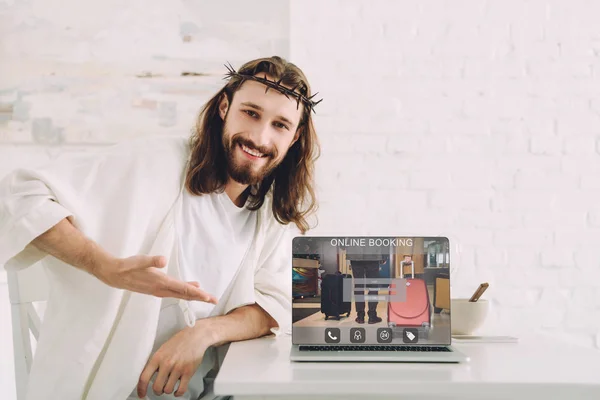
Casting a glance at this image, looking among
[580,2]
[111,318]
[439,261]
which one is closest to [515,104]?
[580,2]

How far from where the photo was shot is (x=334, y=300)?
111 cm

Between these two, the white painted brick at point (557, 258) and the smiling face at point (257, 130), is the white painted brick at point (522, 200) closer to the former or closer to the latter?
the white painted brick at point (557, 258)

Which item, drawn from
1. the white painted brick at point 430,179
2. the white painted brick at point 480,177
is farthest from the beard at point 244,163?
the white painted brick at point 480,177

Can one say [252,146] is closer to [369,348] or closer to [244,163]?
[244,163]

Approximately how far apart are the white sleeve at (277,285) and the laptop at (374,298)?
0.30m

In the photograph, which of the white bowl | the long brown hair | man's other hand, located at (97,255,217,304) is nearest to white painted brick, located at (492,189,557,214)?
the long brown hair

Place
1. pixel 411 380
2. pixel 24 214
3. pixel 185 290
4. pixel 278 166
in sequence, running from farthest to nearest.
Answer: pixel 278 166, pixel 24 214, pixel 185 290, pixel 411 380

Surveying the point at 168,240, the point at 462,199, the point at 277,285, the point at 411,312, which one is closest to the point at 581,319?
the point at 462,199

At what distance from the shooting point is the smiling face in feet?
5.10

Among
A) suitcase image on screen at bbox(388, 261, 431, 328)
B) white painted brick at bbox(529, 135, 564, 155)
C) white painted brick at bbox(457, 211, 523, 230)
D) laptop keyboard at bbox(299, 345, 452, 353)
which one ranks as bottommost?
laptop keyboard at bbox(299, 345, 452, 353)

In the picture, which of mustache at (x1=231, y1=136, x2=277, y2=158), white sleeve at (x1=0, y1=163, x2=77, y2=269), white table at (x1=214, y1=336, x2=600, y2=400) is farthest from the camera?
mustache at (x1=231, y1=136, x2=277, y2=158)

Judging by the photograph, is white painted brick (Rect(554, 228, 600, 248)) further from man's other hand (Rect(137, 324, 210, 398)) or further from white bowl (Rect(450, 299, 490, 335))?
man's other hand (Rect(137, 324, 210, 398))

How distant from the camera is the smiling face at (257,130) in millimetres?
1555

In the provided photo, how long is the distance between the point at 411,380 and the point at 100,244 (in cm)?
73
